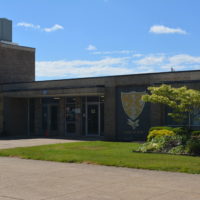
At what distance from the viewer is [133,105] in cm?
2492

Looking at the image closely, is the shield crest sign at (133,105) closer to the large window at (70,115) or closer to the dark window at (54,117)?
the large window at (70,115)

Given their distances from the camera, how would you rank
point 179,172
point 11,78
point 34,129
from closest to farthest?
point 179,172 < point 34,129 < point 11,78

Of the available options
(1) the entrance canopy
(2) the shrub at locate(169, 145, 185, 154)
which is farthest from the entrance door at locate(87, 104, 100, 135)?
(2) the shrub at locate(169, 145, 185, 154)

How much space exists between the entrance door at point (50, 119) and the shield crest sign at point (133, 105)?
742 centimetres

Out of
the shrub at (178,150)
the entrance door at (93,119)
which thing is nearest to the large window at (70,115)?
the entrance door at (93,119)

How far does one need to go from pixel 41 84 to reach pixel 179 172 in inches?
762

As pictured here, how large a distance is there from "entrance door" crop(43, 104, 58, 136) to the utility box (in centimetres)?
1143

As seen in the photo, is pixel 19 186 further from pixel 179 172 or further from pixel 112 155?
pixel 112 155

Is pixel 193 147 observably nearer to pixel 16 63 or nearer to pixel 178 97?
pixel 178 97

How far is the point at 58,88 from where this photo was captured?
90.5 feet

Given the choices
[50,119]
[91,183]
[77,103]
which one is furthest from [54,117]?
[91,183]

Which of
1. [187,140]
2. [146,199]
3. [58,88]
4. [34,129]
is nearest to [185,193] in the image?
[146,199]

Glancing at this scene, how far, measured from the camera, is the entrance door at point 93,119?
93.9ft

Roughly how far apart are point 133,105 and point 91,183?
49.2 feet
